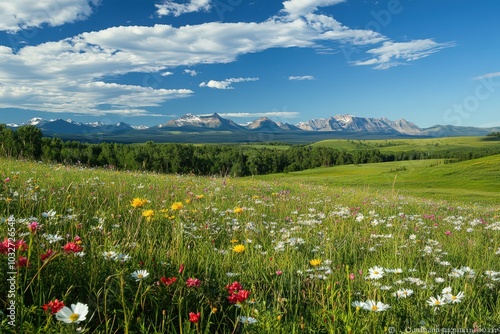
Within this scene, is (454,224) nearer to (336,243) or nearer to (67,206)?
(336,243)

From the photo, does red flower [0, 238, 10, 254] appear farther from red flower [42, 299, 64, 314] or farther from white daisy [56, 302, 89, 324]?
white daisy [56, 302, 89, 324]

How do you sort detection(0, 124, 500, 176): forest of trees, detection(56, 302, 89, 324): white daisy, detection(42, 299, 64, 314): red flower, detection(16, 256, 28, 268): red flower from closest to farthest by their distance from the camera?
1. detection(56, 302, 89, 324): white daisy
2. detection(42, 299, 64, 314): red flower
3. detection(16, 256, 28, 268): red flower
4. detection(0, 124, 500, 176): forest of trees

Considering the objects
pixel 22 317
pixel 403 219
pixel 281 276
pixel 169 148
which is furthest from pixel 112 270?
pixel 169 148

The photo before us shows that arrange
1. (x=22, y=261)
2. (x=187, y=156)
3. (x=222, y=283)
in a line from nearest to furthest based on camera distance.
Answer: (x=22, y=261) → (x=222, y=283) → (x=187, y=156)

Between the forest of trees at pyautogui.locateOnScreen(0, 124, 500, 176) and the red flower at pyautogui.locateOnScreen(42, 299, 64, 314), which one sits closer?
the red flower at pyautogui.locateOnScreen(42, 299, 64, 314)

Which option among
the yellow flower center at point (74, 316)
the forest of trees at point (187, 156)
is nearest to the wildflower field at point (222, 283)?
the yellow flower center at point (74, 316)

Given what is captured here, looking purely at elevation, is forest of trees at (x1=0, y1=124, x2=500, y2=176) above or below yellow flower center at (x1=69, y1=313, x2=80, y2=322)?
below

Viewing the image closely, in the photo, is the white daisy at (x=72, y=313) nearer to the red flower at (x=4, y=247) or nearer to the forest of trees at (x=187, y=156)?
the red flower at (x=4, y=247)

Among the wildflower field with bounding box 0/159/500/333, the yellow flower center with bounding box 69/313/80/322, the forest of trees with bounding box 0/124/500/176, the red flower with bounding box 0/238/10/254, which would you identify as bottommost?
the forest of trees with bounding box 0/124/500/176

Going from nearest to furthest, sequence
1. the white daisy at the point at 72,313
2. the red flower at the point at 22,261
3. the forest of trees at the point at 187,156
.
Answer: the white daisy at the point at 72,313
the red flower at the point at 22,261
the forest of trees at the point at 187,156

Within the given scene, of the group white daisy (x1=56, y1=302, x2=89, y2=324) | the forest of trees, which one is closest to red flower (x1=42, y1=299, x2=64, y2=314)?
white daisy (x1=56, y1=302, x2=89, y2=324)

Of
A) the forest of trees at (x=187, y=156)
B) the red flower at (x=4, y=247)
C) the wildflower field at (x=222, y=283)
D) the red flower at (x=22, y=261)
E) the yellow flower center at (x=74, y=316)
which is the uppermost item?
the red flower at (x=4, y=247)

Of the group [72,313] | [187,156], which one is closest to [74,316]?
[72,313]

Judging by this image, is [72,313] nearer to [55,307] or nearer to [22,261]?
[55,307]
